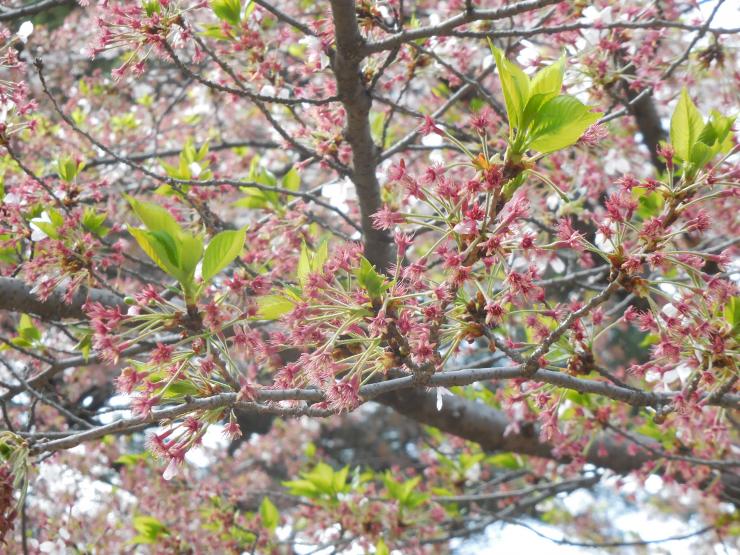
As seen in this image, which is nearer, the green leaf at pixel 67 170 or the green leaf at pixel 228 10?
the green leaf at pixel 228 10

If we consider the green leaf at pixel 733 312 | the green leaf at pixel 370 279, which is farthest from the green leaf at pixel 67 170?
the green leaf at pixel 733 312

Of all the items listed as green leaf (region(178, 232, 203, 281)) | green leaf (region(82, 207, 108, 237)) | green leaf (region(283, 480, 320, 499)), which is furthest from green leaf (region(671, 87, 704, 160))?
green leaf (region(283, 480, 320, 499))

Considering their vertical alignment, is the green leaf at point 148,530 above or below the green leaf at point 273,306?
below

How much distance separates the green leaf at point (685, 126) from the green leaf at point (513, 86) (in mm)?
464

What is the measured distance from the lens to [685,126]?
5.76ft

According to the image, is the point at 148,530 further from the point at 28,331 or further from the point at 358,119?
the point at 358,119

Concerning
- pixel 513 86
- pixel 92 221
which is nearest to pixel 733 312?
pixel 513 86

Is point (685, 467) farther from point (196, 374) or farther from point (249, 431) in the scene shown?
point (249, 431)

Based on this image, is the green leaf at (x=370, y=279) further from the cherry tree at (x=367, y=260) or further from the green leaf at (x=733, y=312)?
the green leaf at (x=733, y=312)

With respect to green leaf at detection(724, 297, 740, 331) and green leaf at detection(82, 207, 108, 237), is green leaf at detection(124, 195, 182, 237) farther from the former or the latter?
green leaf at detection(724, 297, 740, 331)

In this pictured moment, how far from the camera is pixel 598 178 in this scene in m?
3.18

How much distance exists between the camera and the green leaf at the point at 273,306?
1760 millimetres

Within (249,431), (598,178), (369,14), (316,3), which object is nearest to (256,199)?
(369,14)

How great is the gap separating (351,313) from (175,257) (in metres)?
0.39
